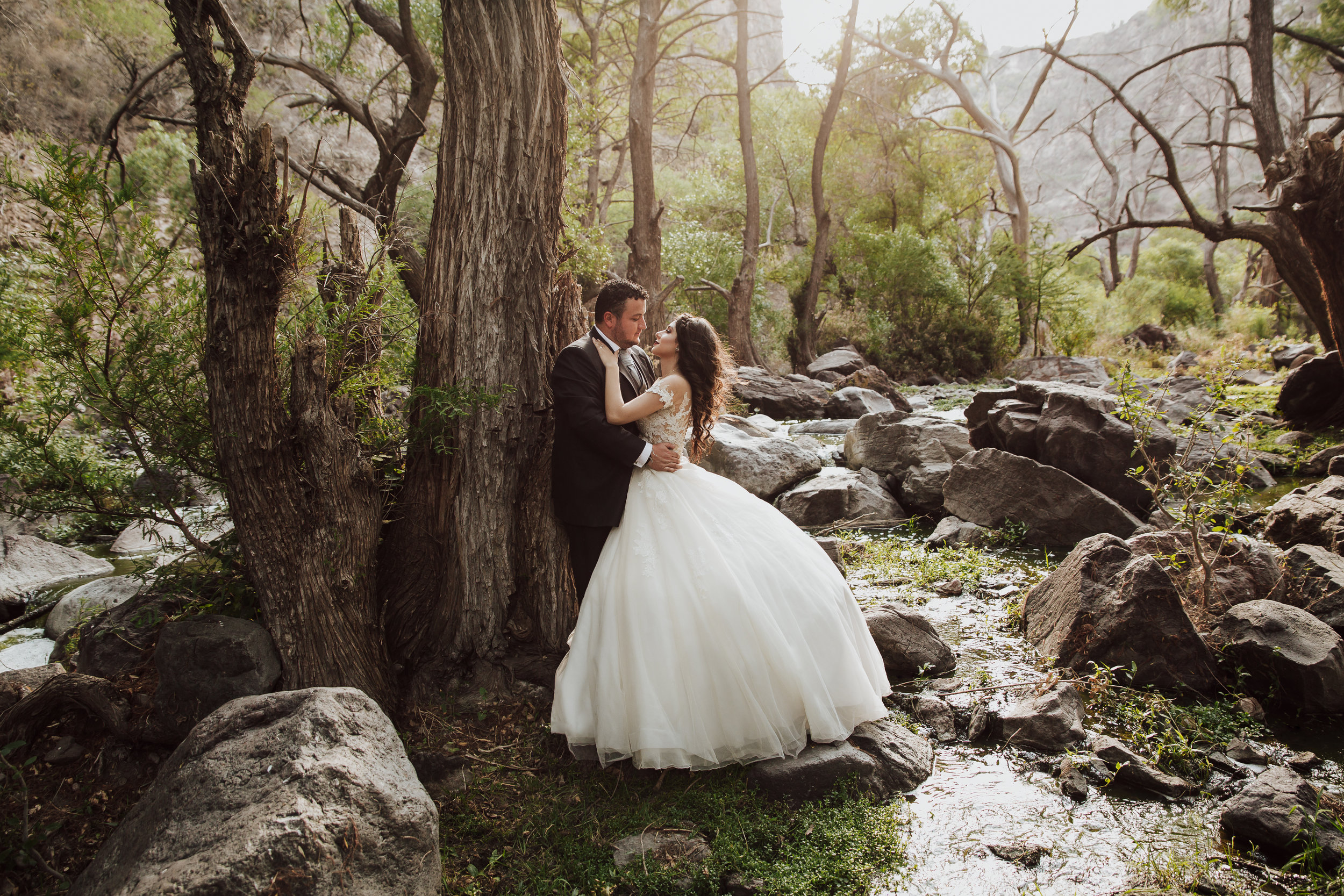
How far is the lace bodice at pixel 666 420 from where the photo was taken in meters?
4.36

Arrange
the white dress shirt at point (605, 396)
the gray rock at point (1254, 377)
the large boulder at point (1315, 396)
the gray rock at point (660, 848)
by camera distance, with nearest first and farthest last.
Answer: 1. the gray rock at point (660, 848)
2. the white dress shirt at point (605, 396)
3. the large boulder at point (1315, 396)
4. the gray rock at point (1254, 377)

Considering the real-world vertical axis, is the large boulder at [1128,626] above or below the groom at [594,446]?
below

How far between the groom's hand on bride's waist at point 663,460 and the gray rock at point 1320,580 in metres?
4.37

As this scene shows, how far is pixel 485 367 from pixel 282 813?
2523 mm

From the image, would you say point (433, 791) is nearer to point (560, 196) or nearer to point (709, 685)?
point (709, 685)

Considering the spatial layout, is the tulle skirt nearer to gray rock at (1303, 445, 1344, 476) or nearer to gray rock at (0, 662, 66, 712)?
gray rock at (0, 662, 66, 712)

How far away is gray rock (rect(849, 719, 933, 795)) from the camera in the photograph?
3768 millimetres

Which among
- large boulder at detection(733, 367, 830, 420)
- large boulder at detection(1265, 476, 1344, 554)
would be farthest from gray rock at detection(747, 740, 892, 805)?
large boulder at detection(733, 367, 830, 420)

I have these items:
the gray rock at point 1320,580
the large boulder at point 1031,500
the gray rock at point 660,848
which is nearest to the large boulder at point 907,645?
the gray rock at point 660,848

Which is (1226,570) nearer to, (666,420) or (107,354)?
(666,420)

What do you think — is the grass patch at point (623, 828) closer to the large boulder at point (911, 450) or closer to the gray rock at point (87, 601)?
the gray rock at point (87, 601)

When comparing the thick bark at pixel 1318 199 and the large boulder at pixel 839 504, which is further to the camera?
the large boulder at pixel 839 504

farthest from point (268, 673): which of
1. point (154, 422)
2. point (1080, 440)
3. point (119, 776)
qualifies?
point (1080, 440)

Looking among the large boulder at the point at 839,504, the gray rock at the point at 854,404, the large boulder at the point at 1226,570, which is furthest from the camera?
the gray rock at the point at 854,404
